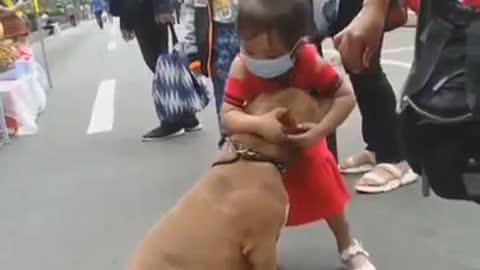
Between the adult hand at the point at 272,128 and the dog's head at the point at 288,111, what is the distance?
0.02m

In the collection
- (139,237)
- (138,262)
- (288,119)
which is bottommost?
(139,237)

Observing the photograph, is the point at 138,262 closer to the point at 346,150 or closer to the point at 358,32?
the point at 358,32

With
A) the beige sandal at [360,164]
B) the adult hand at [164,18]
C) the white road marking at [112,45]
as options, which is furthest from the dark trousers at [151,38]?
the white road marking at [112,45]

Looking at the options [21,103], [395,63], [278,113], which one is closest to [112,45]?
[395,63]

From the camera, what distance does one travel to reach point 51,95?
28.6ft

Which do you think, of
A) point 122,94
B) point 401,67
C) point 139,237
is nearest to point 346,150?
point 139,237

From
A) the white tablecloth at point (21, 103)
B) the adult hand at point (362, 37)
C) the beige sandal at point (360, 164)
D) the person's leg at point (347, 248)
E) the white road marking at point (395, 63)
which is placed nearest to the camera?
the adult hand at point (362, 37)

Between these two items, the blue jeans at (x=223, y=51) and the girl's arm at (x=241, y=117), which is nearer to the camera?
the girl's arm at (x=241, y=117)

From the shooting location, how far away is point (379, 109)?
369cm

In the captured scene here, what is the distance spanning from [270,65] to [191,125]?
3385 mm

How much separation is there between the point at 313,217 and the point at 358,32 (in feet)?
3.46

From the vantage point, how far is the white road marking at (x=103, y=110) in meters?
6.36

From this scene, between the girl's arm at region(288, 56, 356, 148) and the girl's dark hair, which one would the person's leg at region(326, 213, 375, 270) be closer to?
the girl's arm at region(288, 56, 356, 148)

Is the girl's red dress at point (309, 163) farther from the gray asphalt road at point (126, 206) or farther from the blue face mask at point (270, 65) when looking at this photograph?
the gray asphalt road at point (126, 206)
